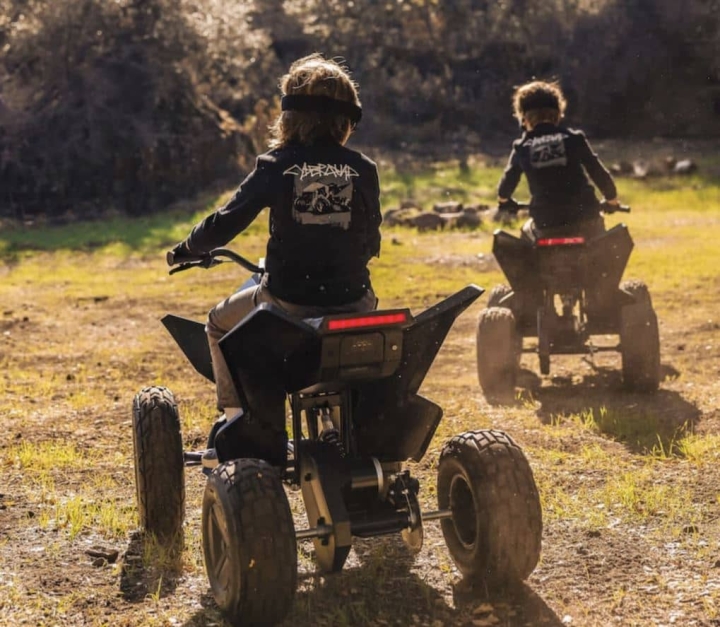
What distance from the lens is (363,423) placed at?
14.9 ft

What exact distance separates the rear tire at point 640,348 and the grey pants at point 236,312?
3.95 meters

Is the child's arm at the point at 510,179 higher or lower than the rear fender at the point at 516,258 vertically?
higher

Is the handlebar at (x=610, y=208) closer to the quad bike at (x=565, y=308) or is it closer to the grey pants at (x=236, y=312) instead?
the quad bike at (x=565, y=308)

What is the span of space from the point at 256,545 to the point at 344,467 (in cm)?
61

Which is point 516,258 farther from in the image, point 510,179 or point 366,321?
point 366,321

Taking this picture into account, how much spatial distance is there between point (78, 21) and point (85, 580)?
21.1 metres

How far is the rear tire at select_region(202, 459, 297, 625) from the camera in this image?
4000 mm

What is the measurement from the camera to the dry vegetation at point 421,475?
460 centimetres

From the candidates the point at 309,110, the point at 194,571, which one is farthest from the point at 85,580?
the point at 309,110

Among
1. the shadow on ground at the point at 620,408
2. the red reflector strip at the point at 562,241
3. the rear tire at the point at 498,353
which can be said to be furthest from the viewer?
the rear tire at the point at 498,353

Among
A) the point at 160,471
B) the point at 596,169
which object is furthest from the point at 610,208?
the point at 160,471

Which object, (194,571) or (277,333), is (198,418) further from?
(277,333)

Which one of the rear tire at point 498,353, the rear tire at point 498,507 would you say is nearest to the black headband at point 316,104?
the rear tire at point 498,507

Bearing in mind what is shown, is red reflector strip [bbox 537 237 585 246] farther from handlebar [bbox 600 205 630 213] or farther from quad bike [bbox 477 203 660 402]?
handlebar [bbox 600 205 630 213]
